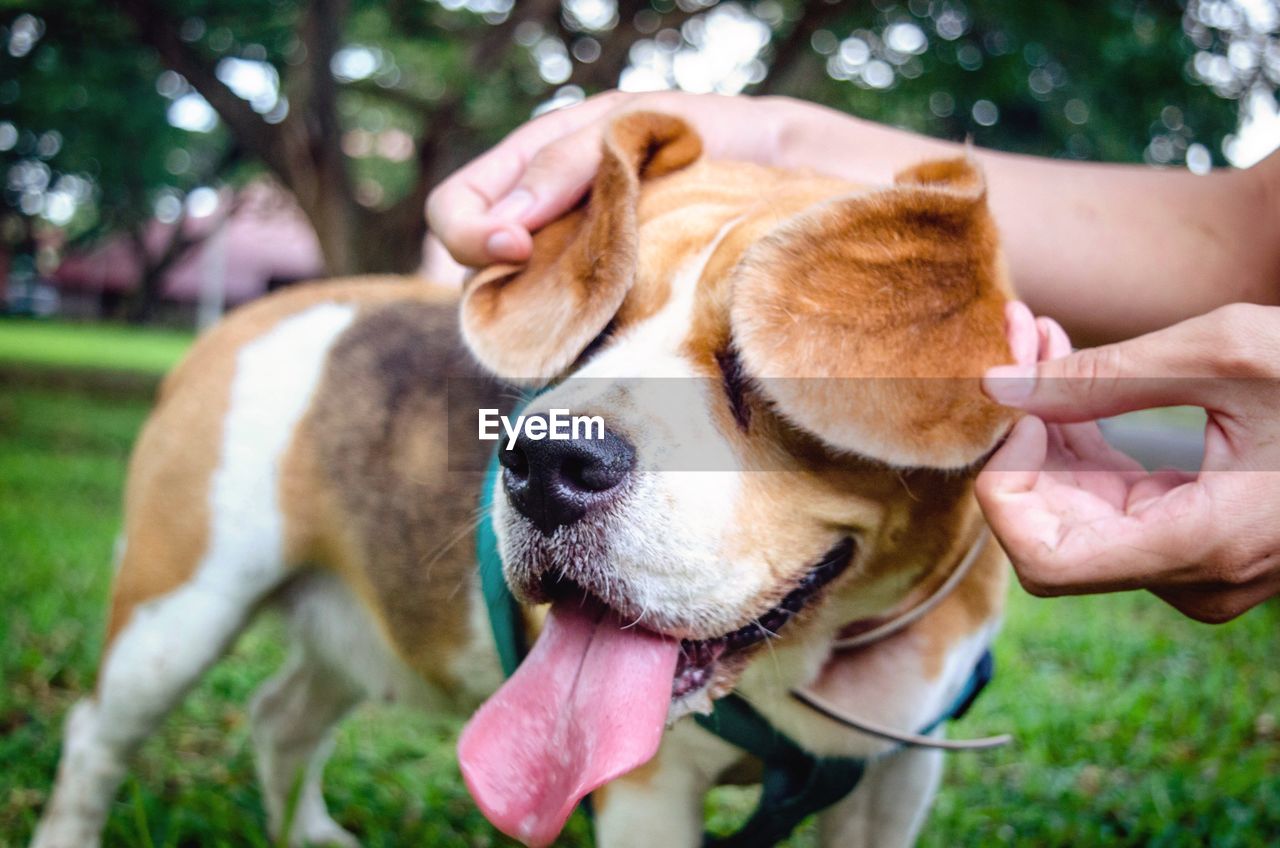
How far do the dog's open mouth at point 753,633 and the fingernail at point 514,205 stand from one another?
3.19 feet

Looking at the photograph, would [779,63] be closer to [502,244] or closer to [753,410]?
[502,244]

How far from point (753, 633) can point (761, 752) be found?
1.37 feet

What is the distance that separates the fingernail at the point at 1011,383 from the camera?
5.29ft

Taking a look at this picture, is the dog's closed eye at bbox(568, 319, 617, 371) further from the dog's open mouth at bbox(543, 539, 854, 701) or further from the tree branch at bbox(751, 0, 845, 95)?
the tree branch at bbox(751, 0, 845, 95)

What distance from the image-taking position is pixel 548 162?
89.0 inches

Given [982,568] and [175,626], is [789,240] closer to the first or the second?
[982,568]

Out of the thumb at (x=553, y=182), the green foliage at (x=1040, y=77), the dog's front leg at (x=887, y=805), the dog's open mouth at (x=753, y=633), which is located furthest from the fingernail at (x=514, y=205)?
the green foliage at (x=1040, y=77)

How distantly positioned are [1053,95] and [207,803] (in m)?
10.5

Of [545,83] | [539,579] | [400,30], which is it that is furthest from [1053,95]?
[539,579]

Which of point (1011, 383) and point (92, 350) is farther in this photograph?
point (92, 350)

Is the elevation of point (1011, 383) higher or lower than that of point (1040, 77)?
higher

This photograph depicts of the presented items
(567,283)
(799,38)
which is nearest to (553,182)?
(567,283)

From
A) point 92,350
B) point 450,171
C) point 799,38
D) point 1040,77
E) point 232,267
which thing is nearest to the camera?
point 799,38

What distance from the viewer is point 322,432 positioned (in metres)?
2.85
